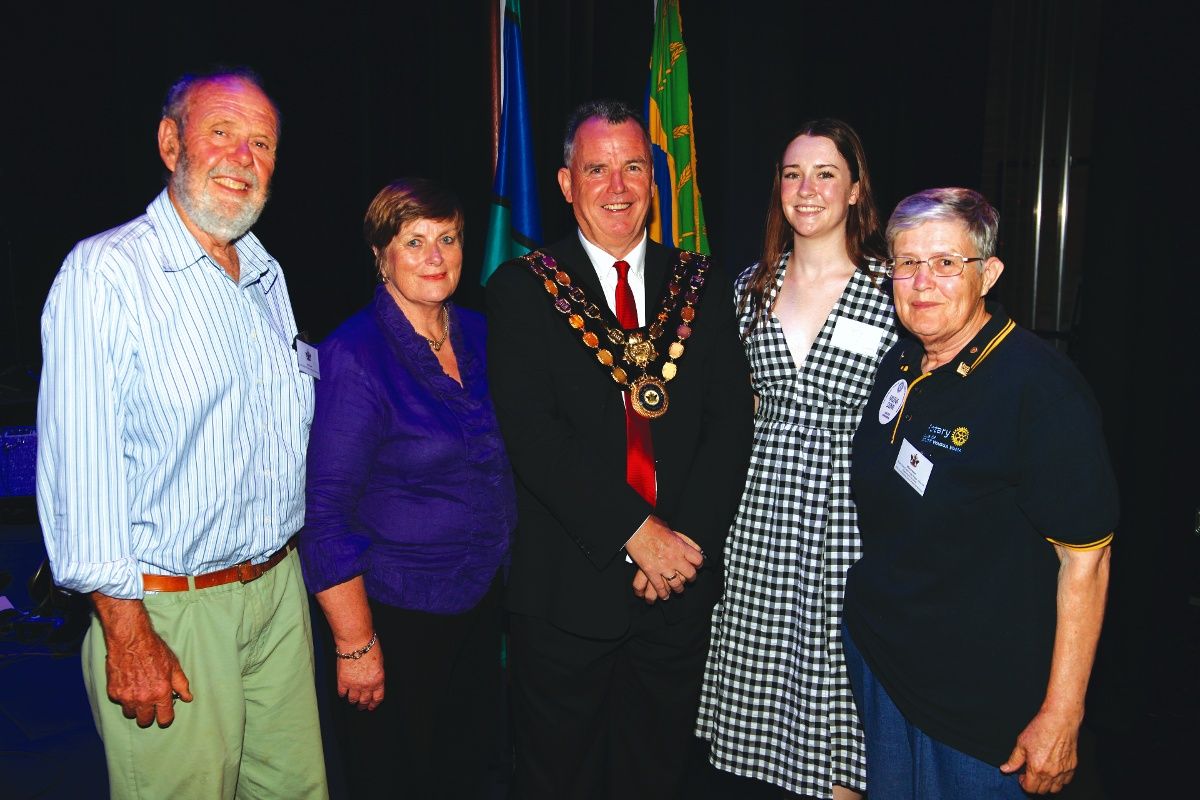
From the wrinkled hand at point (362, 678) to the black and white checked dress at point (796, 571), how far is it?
0.89 m

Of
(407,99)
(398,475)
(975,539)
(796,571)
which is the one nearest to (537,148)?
(407,99)

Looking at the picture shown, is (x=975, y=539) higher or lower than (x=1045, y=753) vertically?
higher

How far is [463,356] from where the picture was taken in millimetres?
2004

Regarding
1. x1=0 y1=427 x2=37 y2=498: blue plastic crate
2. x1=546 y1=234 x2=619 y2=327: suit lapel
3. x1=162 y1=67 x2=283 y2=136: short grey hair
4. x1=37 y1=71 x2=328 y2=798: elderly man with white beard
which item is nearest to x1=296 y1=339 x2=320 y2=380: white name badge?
x1=37 y1=71 x2=328 y2=798: elderly man with white beard

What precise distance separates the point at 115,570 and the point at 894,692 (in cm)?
149

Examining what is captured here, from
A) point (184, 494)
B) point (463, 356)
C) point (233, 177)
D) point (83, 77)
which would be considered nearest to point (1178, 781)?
point (463, 356)

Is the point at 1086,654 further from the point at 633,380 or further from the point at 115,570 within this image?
the point at 115,570

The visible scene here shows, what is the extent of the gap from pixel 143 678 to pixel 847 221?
1.95m

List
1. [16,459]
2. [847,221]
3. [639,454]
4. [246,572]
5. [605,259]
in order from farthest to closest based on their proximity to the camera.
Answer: [16,459] < [847,221] < [605,259] < [639,454] < [246,572]

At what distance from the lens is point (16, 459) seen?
13.8 ft

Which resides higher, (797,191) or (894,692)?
(797,191)

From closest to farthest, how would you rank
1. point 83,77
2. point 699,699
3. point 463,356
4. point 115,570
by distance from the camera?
point 115,570
point 463,356
point 699,699
point 83,77

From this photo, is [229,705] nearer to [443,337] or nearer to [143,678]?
[143,678]

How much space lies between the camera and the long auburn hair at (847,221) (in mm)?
2170
